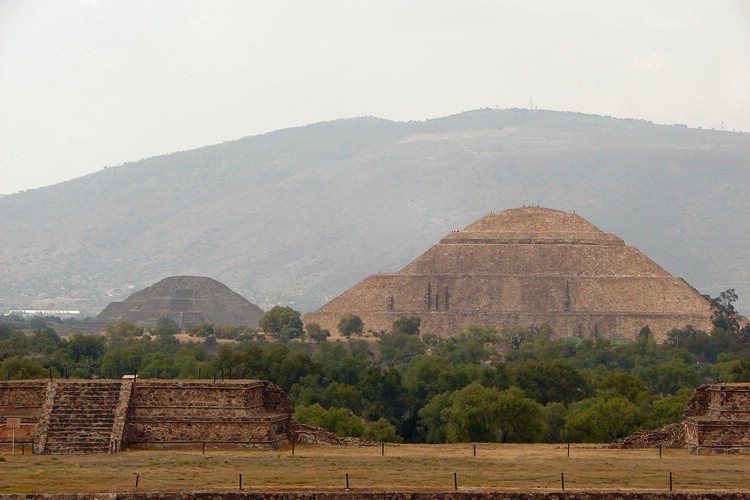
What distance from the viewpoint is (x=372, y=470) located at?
156 feet

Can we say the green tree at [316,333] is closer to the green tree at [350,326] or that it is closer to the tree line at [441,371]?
the tree line at [441,371]

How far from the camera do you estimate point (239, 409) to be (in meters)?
54.0

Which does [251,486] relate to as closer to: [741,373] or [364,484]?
[364,484]

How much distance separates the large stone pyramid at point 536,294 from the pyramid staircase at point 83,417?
13312 centimetres

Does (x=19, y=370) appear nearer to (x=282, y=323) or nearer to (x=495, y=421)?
(x=495, y=421)

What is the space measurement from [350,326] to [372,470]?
131718 millimetres

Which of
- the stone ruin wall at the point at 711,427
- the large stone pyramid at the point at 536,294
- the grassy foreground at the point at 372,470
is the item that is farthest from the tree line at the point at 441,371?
the grassy foreground at the point at 372,470

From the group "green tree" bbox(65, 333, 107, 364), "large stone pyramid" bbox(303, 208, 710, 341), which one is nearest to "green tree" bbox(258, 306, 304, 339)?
"large stone pyramid" bbox(303, 208, 710, 341)

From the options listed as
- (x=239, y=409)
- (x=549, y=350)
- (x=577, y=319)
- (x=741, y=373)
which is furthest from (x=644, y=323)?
(x=239, y=409)

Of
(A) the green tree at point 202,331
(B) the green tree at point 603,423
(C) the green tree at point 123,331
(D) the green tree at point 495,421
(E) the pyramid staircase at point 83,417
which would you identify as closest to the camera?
(E) the pyramid staircase at point 83,417

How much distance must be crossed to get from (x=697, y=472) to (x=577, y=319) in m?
142

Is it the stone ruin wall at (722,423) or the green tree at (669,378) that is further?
the green tree at (669,378)

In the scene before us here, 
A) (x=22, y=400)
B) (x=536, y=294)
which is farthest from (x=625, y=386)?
(x=536, y=294)

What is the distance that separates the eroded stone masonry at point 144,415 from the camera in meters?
53.1
